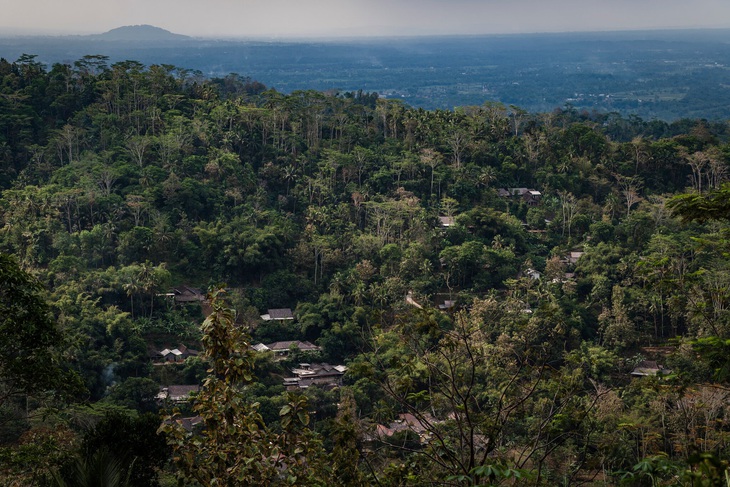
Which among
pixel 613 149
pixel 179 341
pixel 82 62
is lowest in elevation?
pixel 179 341

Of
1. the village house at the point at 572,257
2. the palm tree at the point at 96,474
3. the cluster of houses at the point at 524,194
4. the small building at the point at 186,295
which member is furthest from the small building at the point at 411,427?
the cluster of houses at the point at 524,194

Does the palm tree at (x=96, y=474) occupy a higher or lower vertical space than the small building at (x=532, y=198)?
higher

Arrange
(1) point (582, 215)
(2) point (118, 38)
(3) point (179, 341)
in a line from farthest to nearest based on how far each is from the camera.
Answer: (2) point (118, 38) → (1) point (582, 215) → (3) point (179, 341)

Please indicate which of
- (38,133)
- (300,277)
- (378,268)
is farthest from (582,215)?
(38,133)

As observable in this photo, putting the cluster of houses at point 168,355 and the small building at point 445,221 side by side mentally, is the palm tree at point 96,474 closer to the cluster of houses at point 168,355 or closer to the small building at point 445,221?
the cluster of houses at point 168,355

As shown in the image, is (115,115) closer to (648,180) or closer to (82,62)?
(82,62)

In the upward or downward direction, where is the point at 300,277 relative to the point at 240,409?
downward

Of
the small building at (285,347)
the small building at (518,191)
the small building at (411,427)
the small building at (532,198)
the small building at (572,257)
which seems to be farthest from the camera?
the small building at (518,191)
